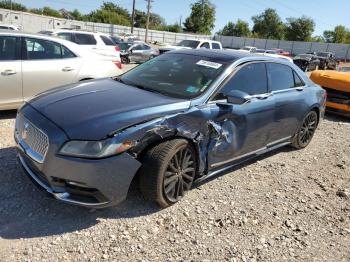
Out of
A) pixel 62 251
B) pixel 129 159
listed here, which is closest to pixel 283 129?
pixel 129 159

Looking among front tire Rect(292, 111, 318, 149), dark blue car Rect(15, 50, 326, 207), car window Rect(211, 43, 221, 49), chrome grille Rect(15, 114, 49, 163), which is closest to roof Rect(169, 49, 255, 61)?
dark blue car Rect(15, 50, 326, 207)

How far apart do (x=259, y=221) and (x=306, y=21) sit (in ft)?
266

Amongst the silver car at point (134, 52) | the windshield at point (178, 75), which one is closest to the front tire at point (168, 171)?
the windshield at point (178, 75)

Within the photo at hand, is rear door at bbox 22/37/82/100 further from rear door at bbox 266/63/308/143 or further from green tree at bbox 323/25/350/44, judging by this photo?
green tree at bbox 323/25/350/44

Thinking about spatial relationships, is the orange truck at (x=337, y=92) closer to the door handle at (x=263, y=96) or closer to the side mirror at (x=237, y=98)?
the door handle at (x=263, y=96)

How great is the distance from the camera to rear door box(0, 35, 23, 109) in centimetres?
595

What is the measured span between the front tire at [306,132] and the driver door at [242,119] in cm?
126

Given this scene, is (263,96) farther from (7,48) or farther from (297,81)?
(7,48)

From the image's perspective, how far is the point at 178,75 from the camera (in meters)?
4.40

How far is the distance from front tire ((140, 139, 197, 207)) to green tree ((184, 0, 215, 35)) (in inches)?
3071

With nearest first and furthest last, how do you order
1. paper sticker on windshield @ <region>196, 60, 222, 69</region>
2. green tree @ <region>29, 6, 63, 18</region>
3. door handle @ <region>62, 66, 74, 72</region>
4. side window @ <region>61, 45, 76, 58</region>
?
paper sticker on windshield @ <region>196, 60, 222, 69</region> → door handle @ <region>62, 66, 74, 72</region> → side window @ <region>61, 45, 76, 58</region> → green tree @ <region>29, 6, 63, 18</region>

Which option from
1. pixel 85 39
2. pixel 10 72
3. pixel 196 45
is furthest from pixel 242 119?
pixel 196 45

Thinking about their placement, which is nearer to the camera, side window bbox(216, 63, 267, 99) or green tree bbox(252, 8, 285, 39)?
side window bbox(216, 63, 267, 99)

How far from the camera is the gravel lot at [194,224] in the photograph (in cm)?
315
